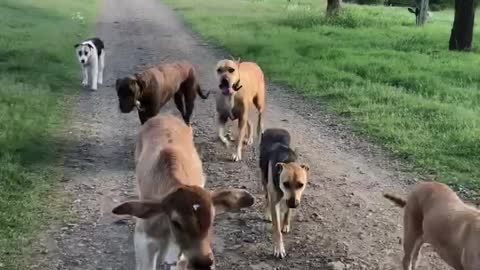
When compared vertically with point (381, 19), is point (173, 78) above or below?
above

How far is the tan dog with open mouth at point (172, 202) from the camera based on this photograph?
411 cm

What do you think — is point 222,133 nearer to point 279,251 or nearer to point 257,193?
point 257,193

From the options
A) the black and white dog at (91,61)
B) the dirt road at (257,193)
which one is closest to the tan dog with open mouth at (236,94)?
the dirt road at (257,193)

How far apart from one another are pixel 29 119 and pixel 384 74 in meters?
7.08

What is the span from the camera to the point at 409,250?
5.75m

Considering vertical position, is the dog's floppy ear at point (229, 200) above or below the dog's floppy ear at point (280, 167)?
above

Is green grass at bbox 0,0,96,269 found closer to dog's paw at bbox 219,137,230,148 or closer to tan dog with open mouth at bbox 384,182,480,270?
dog's paw at bbox 219,137,230,148

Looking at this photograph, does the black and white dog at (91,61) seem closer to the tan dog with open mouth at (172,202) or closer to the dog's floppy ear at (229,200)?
the tan dog with open mouth at (172,202)

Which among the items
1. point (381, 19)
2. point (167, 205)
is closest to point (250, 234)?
point (167, 205)

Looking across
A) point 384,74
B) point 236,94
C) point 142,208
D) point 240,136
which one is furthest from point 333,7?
point 142,208

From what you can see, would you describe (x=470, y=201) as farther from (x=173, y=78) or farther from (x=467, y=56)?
(x=467, y=56)

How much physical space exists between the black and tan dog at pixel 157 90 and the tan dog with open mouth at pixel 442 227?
417 centimetres

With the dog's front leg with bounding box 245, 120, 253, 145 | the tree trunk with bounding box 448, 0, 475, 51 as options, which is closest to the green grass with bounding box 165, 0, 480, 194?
the tree trunk with bounding box 448, 0, 475, 51

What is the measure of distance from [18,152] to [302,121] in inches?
167
